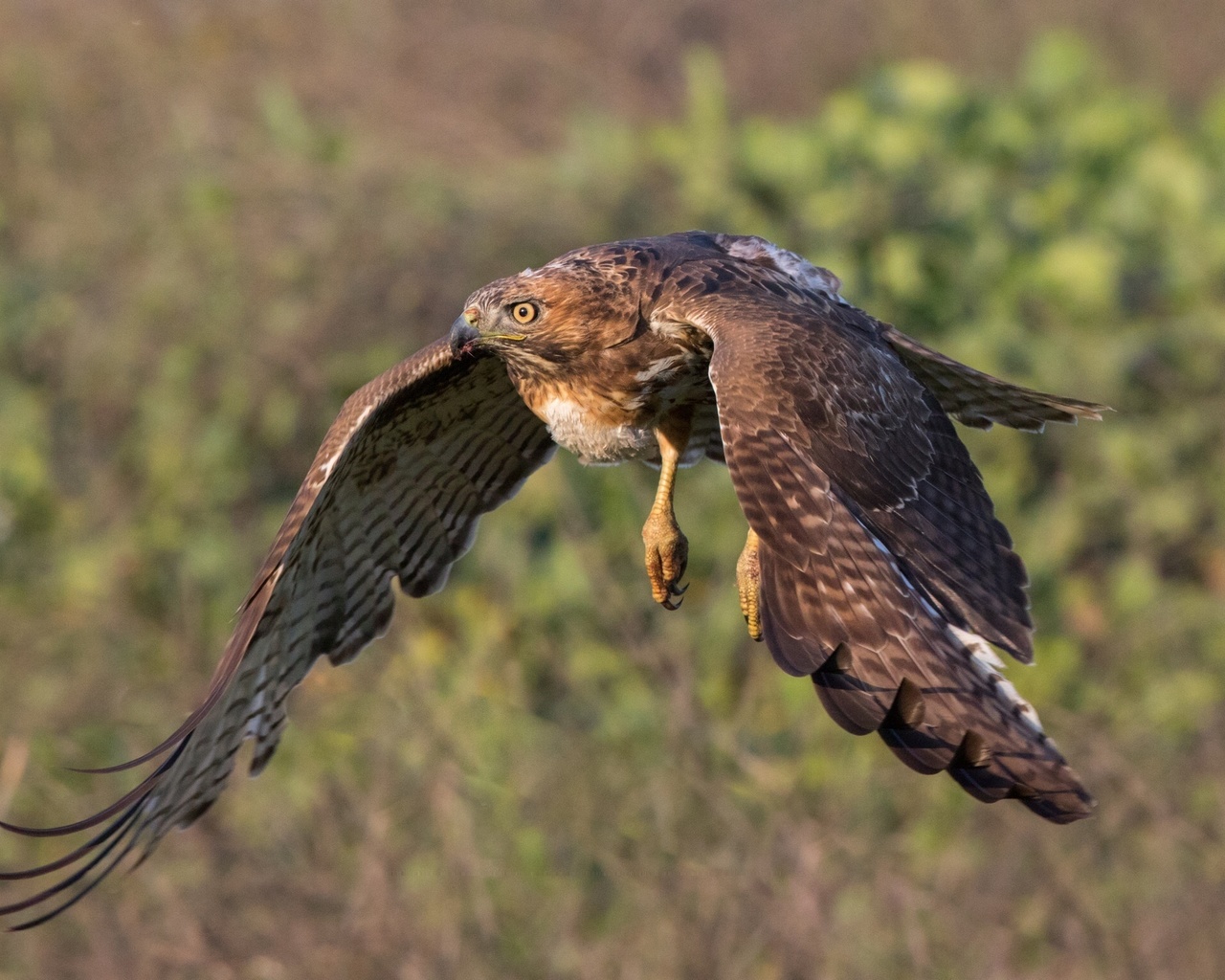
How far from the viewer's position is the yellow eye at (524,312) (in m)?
4.92

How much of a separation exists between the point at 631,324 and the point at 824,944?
2.32 meters

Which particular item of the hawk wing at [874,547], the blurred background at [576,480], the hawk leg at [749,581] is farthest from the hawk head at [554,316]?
the blurred background at [576,480]

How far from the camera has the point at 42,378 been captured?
11.0 metres

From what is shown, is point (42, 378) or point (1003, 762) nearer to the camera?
point (1003, 762)

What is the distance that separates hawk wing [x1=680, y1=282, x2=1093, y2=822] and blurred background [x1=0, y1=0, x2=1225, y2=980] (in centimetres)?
193

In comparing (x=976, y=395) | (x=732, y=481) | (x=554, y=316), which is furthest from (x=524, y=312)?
(x=976, y=395)

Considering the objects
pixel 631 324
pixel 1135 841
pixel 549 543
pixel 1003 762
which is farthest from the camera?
pixel 549 543

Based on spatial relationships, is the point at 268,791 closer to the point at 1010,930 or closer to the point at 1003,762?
the point at 1010,930

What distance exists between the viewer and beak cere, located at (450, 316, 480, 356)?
16.2ft

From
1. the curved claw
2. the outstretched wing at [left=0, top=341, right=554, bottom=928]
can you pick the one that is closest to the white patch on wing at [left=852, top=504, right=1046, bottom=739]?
the curved claw

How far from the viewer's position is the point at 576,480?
9070 millimetres

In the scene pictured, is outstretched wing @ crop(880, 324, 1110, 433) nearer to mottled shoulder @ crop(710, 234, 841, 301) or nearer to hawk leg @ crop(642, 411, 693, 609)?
mottled shoulder @ crop(710, 234, 841, 301)

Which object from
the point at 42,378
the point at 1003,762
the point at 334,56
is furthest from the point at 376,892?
the point at 334,56

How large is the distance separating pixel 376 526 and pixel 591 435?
33.8 inches
